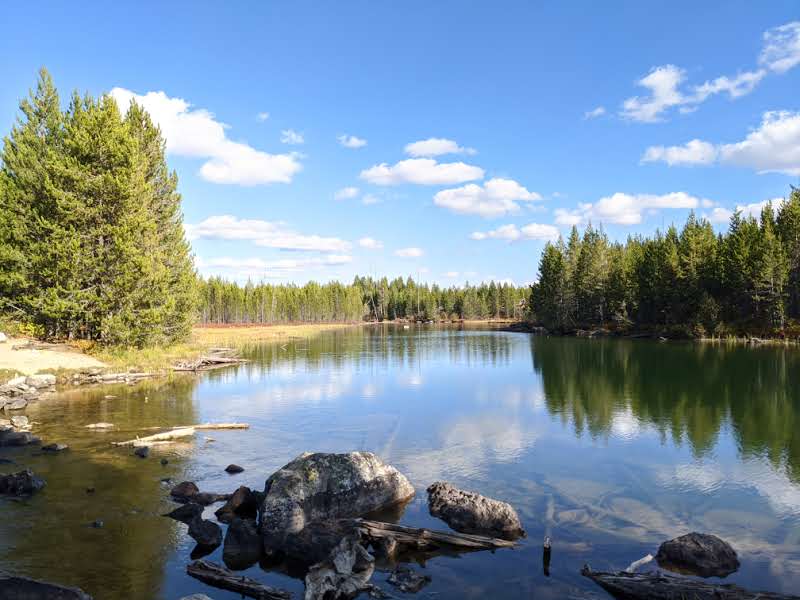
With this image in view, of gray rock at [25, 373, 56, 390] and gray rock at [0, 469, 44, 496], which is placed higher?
gray rock at [25, 373, 56, 390]

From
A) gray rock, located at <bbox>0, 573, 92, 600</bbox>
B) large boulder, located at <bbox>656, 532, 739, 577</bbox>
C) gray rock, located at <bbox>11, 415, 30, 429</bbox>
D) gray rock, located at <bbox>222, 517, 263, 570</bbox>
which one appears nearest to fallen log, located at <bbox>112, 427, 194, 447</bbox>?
gray rock, located at <bbox>11, 415, 30, 429</bbox>

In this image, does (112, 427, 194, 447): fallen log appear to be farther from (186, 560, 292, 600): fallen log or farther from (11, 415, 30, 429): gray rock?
(186, 560, 292, 600): fallen log

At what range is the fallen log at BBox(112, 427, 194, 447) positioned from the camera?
2231 centimetres

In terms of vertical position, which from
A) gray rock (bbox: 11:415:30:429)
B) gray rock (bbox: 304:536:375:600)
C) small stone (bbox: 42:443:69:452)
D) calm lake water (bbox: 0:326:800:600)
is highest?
gray rock (bbox: 11:415:30:429)

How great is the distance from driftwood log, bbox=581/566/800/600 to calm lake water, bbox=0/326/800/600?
45cm

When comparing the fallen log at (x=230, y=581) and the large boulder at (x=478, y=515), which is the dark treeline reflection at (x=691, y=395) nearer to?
the large boulder at (x=478, y=515)

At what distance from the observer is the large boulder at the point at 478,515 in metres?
14.2

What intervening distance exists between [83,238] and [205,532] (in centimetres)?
3724

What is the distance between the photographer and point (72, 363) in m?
40.8

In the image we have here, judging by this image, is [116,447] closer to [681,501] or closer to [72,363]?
[681,501]

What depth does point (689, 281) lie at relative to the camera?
98.2 m

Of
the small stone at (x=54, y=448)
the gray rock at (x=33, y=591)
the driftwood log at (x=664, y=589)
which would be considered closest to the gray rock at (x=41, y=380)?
the small stone at (x=54, y=448)

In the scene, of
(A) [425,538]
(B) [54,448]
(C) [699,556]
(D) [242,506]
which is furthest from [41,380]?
(C) [699,556]

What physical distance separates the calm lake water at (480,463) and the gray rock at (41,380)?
7.77ft
